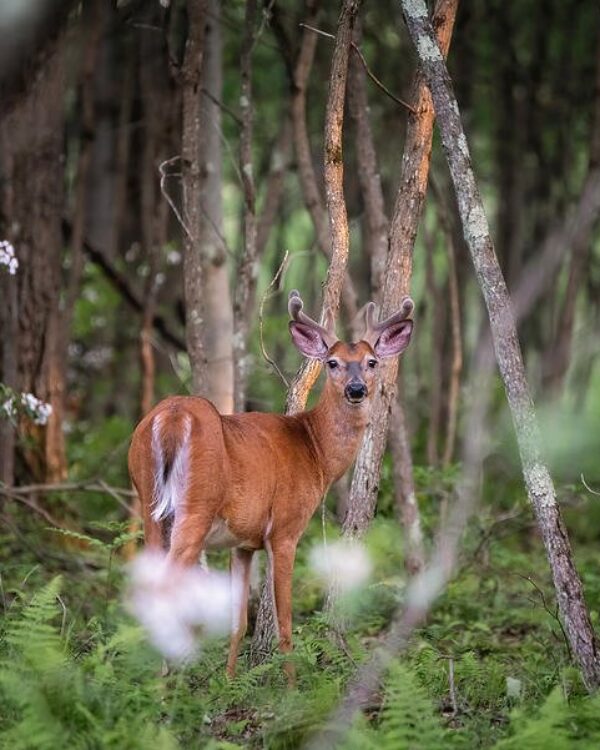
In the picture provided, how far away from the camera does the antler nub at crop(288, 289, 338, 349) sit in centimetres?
793

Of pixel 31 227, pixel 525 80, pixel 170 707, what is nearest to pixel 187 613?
pixel 170 707

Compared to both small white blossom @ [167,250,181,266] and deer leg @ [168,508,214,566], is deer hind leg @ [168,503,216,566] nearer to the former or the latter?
deer leg @ [168,508,214,566]

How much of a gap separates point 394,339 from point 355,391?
564mm

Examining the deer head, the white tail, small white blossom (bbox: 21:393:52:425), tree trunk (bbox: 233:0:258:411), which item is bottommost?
the white tail

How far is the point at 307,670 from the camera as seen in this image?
7.01m

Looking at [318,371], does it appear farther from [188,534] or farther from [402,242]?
[188,534]

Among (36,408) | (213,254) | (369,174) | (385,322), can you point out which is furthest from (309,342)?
(213,254)

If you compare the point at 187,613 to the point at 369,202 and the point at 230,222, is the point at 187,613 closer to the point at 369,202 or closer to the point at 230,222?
the point at 369,202

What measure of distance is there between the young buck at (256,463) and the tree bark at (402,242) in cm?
15

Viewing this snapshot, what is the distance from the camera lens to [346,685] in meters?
6.68

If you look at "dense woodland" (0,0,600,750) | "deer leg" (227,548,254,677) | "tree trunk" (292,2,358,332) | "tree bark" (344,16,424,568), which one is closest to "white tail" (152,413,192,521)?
"dense woodland" (0,0,600,750)

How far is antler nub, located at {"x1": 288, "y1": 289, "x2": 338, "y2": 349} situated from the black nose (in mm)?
393

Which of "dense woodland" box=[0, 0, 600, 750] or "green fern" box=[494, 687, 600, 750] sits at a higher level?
"dense woodland" box=[0, 0, 600, 750]

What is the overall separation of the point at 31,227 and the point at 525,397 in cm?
577
